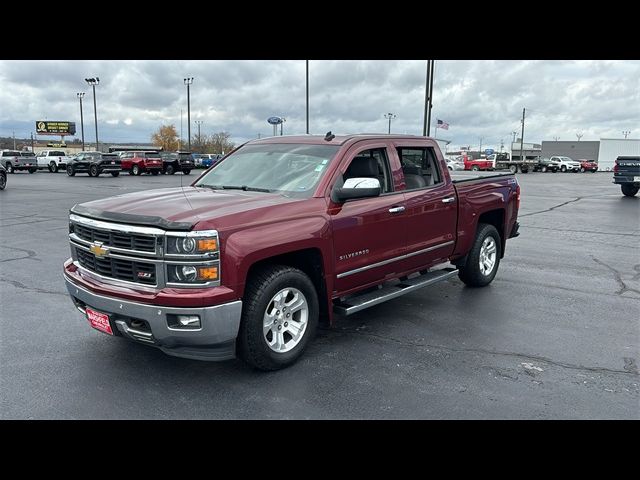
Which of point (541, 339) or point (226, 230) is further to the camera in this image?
point (541, 339)

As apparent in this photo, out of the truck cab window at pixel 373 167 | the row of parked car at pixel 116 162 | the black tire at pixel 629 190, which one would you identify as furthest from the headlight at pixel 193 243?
the row of parked car at pixel 116 162

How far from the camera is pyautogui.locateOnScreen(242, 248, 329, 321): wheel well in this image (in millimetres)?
4336

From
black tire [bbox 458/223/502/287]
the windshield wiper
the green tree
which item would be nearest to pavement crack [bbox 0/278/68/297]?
the windshield wiper

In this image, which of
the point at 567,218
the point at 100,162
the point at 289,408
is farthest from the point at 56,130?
the point at 289,408

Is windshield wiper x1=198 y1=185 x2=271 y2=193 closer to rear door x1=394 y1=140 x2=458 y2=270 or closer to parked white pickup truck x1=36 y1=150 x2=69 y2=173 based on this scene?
rear door x1=394 y1=140 x2=458 y2=270

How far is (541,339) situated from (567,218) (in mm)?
10787

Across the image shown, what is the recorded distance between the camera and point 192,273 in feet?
11.8

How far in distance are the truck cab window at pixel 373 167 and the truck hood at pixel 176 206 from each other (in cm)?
95

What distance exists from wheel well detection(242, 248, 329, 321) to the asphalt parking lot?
0.47 metres

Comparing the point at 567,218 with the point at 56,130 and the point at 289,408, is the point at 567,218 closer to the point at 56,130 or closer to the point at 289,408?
the point at 289,408

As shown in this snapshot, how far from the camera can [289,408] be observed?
3.59 meters

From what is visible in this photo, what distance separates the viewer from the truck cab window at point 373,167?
16.6 ft
